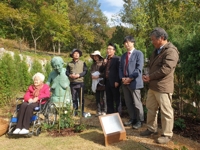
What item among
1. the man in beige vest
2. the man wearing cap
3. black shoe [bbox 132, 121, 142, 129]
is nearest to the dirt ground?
black shoe [bbox 132, 121, 142, 129]

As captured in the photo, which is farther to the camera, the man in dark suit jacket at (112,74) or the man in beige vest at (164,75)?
the man in dark suit jacket at (112,74)

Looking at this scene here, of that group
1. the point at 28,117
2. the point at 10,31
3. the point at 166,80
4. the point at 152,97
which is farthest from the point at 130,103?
the point at 10,31

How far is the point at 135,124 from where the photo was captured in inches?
167

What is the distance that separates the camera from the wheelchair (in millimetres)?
4092

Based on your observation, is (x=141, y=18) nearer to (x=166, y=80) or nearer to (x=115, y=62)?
(x=115, y=62)

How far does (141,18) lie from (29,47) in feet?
43.8

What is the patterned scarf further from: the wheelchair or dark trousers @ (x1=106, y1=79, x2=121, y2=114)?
dark trousers @ (x1=106, y1=79, x2=121, y2=114)

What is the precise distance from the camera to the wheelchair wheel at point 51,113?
4.52m

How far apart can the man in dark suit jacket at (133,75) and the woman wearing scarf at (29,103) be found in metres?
1.72

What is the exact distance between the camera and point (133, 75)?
13.0ft

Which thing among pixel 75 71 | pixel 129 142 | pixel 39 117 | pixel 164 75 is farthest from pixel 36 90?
pixel 164 75

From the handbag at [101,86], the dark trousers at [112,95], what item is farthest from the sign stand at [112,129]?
the handbag at [101,86]

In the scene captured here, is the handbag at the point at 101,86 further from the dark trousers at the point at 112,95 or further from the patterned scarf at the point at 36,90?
the patterned scarf at the point at 36,90

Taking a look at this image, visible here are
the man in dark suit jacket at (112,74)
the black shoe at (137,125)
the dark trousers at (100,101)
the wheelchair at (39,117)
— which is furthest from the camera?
the dark trousers at (100,101)
